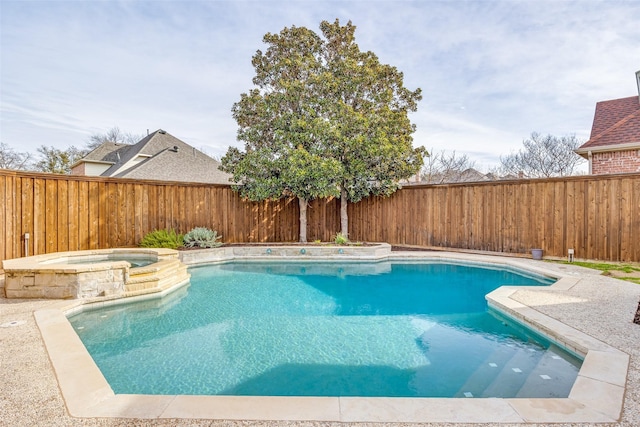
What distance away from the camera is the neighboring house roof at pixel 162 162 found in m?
15.7

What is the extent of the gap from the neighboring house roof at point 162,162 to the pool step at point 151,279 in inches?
399

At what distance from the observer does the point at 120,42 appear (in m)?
9.34

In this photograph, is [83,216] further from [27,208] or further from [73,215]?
[27,208]

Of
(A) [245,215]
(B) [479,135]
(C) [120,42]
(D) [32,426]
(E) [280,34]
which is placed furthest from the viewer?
(B) [479,135]

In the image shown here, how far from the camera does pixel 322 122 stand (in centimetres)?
958

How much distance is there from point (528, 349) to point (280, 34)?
34.2 feet

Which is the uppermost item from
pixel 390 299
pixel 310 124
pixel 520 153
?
pixel 520 153

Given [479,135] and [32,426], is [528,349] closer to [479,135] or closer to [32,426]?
[32,426]

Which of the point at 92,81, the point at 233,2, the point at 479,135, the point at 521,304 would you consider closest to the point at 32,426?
the point at 521,304

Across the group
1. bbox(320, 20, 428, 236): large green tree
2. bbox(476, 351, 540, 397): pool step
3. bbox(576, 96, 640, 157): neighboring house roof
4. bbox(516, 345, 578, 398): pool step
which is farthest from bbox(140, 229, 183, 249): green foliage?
bbox(576, 96, 640, 157): neighboring house roof

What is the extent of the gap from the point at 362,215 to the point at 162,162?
34.2ft

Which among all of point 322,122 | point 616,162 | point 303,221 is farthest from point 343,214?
point 616,162

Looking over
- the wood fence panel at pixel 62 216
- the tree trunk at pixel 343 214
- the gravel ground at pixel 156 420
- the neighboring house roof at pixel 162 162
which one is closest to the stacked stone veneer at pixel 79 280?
the gravel ground at pixel 156 420

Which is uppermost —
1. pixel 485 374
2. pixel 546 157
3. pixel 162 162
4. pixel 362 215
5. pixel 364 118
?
pixel 546 157
